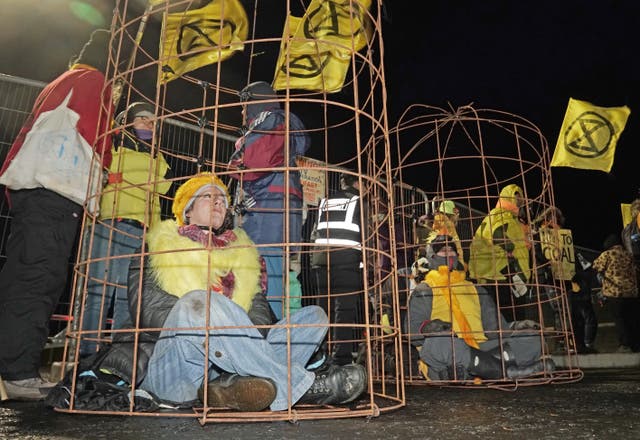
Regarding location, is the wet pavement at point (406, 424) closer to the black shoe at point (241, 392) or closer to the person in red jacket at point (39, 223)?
the black shoe at point (241, 392)

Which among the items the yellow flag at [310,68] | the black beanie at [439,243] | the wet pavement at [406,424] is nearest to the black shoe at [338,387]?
the wet pavement at [406,424]

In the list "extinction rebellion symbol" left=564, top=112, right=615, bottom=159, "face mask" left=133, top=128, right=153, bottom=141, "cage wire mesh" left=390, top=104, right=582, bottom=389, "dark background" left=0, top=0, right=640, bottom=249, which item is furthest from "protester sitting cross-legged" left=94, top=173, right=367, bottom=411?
"dark background" left=0, top=0, right=640, bottom=249

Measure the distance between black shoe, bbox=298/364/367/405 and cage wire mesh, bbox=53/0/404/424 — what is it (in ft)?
0.14

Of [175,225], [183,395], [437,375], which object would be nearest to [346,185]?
[437,375]

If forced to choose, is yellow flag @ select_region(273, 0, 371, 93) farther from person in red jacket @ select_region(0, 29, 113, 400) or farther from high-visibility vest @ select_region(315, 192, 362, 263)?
person in red jacket @ select_region(0, 29, 113, 400)

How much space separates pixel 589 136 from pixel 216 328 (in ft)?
15.4

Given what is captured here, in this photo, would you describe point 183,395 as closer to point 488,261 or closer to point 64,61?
point 488,261

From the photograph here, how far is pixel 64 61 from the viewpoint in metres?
6.01

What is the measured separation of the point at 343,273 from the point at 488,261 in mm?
1578

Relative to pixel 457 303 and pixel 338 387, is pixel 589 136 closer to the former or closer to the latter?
pixel 457 303

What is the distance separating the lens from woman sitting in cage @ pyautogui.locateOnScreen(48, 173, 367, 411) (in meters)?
1.60

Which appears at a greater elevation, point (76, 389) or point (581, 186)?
point (581, 186)

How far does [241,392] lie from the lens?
158 cm

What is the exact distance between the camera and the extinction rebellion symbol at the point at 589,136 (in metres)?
4.82
